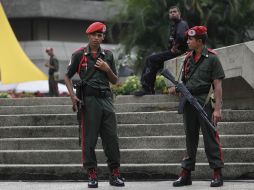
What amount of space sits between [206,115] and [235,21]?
23395 millimetres

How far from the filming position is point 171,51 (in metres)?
13.2

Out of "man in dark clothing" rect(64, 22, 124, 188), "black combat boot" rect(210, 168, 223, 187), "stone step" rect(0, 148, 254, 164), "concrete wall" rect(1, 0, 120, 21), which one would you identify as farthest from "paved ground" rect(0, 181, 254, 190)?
"concrete wall" rect(1, 0, 120, 21)

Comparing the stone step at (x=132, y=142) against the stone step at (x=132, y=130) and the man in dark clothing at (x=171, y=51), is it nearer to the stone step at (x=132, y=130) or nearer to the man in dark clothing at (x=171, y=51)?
the stone step at (x=132, y=130)

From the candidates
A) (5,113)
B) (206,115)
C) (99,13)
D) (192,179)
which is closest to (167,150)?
(192,179)

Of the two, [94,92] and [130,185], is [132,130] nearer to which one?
[130,185]

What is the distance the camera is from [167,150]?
10.3 meters

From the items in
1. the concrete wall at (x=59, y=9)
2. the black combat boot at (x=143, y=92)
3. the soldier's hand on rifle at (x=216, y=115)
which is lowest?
the black combat boot at (x=143, y=92)

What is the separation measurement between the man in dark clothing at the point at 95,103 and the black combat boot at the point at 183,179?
65 centimetres

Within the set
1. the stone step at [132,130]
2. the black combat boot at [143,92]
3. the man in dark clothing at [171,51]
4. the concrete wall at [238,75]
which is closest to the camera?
the stone step at [132,130]

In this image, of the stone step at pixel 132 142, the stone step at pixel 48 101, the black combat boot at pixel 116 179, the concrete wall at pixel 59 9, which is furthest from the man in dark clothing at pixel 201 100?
the concrete wall at pixel 59 9

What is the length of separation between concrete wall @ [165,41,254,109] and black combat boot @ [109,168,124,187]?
3.09 m

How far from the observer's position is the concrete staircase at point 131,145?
9.88 metres

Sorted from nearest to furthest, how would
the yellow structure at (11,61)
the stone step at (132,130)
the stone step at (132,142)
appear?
the stone step at (132,142)
the stone step at (132,130)
the yellow structure at (11,61)

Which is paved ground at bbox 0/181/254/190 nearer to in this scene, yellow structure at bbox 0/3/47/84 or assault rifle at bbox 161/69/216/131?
assault rifle at bbox 161/69/216/131
